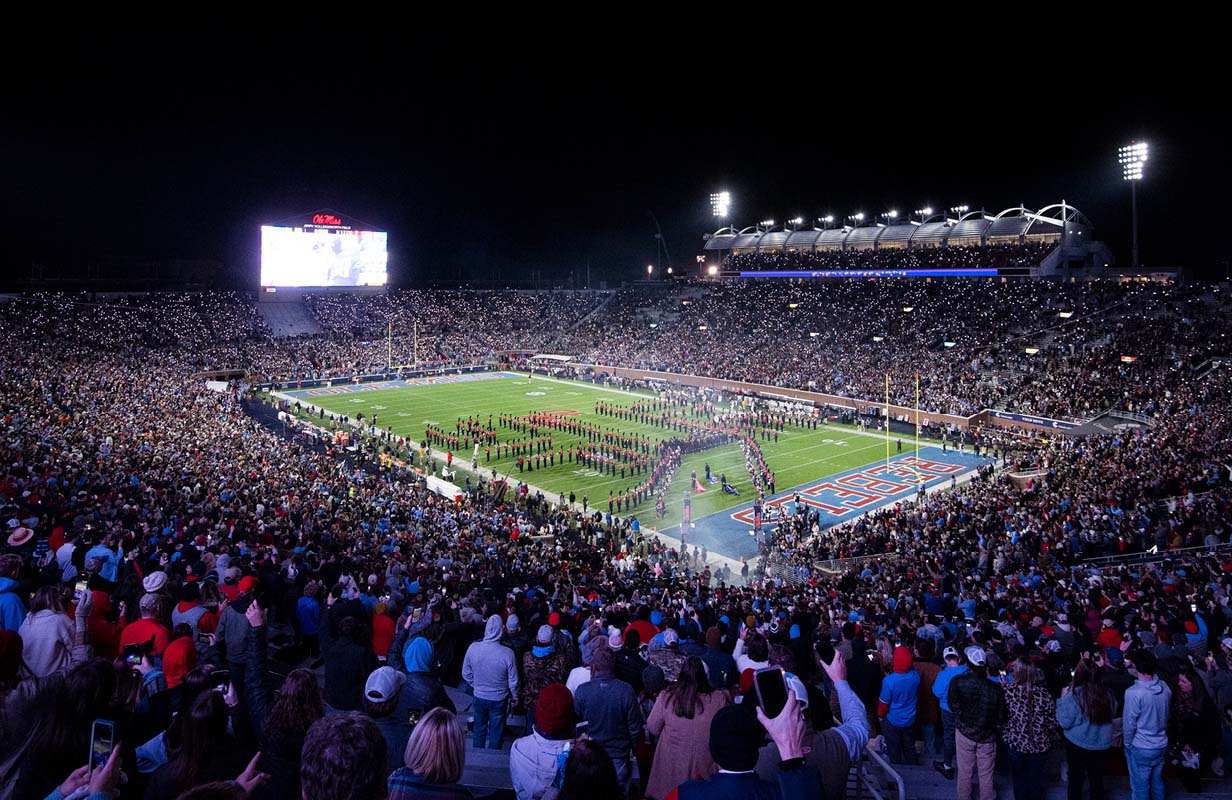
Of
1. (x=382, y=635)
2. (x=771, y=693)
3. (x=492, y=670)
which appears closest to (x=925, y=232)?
(x=382, y=635)

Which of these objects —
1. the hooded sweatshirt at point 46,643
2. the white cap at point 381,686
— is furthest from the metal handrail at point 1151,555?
the hooded sweatshirt at point 46,643

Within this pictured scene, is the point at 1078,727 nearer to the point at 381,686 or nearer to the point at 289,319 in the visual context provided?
the point at 381,686

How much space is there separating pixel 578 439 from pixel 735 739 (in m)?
33.0

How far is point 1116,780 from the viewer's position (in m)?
5.56

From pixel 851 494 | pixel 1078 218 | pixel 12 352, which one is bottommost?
pixel 851 494

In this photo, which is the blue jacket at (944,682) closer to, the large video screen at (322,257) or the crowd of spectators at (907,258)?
the crowd of spectators at (907,258)

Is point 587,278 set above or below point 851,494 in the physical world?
above

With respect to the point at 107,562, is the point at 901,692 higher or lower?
A: lower

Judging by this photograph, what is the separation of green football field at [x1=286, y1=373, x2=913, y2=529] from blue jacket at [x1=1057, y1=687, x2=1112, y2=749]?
1927cm

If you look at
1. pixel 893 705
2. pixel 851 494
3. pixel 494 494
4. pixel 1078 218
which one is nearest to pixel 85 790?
pixel 893 705

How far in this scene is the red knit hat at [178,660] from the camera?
4.80m

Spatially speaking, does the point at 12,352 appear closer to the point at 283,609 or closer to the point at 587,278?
the point at 283,609

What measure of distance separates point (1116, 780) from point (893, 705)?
158 centimetres

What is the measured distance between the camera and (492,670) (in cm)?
568
